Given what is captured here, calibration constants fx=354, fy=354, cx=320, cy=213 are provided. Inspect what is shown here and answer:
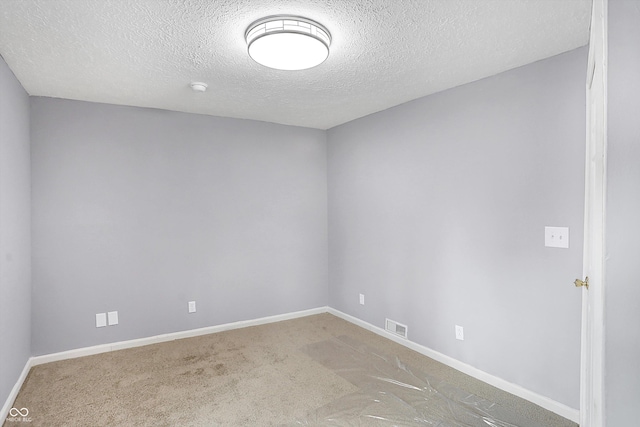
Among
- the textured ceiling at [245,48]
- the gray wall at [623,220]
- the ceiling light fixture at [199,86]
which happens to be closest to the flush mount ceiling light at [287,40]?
the textured ceiling at [245,48]

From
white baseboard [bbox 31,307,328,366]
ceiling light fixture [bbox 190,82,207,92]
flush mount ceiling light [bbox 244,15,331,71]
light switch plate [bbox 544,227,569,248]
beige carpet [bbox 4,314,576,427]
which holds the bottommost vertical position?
beige carpet [bbox 4,314,576,427]

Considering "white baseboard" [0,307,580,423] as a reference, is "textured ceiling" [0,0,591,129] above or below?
above

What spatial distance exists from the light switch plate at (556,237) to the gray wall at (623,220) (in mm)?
1684

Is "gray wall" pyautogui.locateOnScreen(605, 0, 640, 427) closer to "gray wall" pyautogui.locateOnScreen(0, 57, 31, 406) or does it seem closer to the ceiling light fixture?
the ceiling light fixture

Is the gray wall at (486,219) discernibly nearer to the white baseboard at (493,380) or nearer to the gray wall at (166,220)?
the white baseboard at (493,380)

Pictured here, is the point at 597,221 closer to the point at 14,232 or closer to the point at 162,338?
the point at 14,232

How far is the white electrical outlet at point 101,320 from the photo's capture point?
11.0ft

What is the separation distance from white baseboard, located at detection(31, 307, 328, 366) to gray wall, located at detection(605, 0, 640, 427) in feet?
12.1

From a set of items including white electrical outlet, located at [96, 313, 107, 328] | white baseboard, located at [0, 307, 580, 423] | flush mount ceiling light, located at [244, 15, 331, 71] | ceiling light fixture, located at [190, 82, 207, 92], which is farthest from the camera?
white electrical outlet, located at [96, 313, 107, 328]

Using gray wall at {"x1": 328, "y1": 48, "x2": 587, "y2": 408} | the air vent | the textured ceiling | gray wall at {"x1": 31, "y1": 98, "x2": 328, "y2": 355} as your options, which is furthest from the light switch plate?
gray wall at {"x1": 31, "y1": 98, "x2": 328, "y2": 355}

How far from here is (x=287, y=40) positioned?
198 cm

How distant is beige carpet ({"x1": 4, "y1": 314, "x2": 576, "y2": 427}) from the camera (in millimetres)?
2309

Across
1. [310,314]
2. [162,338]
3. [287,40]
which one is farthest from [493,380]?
[162,338]

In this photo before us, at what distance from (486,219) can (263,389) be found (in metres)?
2.16
